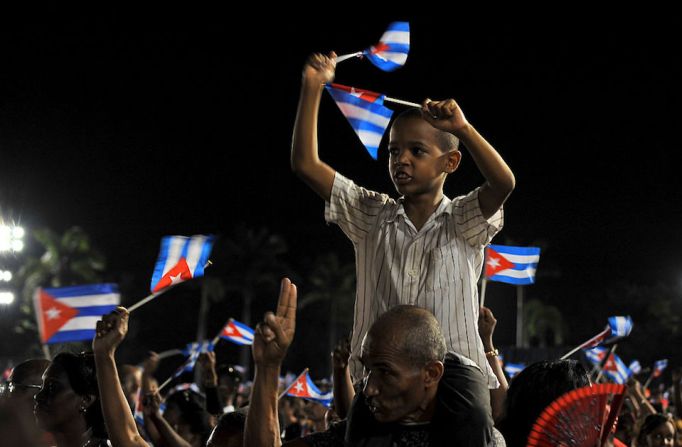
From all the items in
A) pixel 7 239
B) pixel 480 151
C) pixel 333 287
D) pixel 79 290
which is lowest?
pixel 333 287

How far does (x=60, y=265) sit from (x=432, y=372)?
60.7m

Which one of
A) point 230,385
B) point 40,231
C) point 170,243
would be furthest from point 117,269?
point 170,243

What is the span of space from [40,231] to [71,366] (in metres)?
63.1

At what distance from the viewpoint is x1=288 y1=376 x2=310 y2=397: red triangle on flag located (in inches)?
531

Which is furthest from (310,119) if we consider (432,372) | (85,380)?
(85,380)

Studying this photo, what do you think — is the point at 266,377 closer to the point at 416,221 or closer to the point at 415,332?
the point at 415,332

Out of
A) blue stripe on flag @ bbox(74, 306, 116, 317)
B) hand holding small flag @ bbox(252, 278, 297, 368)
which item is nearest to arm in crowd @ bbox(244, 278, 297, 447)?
hand holding small flag @ bbox(252, 278, 297, 368)

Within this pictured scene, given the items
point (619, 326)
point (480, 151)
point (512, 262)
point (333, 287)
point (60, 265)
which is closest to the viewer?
point (480, 151)

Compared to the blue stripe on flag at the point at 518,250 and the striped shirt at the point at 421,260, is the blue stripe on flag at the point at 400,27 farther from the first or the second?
the blue stripe on flag at the point at 518,250

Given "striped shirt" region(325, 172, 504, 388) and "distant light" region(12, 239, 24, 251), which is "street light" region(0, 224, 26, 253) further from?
"striped shirt" region(325, 172, 504, 388)

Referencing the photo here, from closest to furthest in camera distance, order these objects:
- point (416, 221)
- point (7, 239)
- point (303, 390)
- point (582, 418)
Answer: point (582, 418) → point (416, 221) → point (303, 390) → point (7, 239)

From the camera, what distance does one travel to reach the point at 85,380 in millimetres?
4984

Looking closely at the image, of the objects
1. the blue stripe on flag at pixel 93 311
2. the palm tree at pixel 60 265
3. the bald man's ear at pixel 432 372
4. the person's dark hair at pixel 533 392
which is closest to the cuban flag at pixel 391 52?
the person's dark hair at pixel 533 392

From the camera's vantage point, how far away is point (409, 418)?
3592 mm
